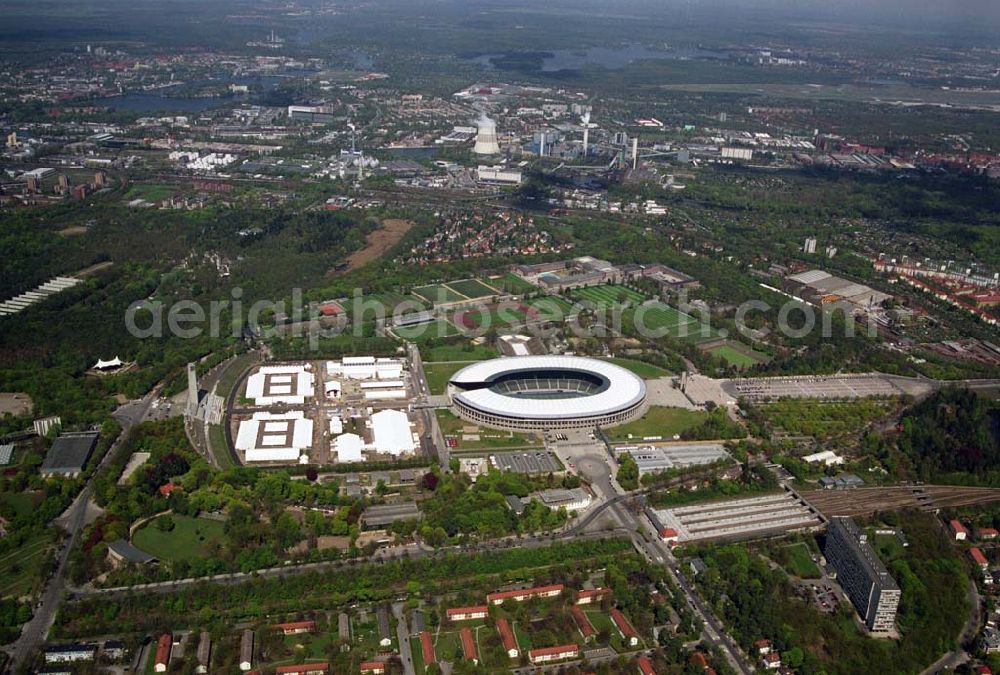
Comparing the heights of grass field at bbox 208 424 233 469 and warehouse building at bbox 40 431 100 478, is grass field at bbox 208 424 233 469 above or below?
below

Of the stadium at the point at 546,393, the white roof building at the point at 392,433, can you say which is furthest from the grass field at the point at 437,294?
the white roof building at the point at 392,433

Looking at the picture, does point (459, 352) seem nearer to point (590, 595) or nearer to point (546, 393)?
point (546, 393)

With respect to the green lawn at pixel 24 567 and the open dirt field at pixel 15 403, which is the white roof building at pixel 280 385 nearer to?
the open dirt field at pixel 15 403

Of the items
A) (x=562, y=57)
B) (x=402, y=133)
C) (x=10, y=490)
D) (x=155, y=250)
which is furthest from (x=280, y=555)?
(x=562, y=57)

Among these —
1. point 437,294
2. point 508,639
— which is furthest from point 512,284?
point 508,639

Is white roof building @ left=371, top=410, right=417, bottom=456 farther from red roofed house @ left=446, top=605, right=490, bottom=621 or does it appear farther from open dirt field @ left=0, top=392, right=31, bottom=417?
open dirt field @ left=0, top=392, right=31, bottom=417

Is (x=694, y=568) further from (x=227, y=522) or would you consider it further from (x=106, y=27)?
(x=106, y=27)

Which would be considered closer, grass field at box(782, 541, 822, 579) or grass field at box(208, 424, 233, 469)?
grass field at box(782, 541, 822, 579)

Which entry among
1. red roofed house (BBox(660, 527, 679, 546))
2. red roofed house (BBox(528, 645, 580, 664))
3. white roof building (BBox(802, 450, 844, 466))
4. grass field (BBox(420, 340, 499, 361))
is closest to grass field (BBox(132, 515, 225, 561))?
red roofed house (BBox(528, 645, 580, 664))
